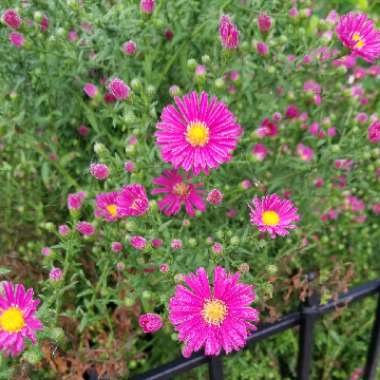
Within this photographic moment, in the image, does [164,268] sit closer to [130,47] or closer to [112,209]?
[112,209]

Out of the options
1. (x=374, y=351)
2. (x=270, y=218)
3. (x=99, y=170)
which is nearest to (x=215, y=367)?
(x=270, y=218)

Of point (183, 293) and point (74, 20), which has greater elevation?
point (74, 20)

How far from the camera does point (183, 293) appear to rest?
0.77 m

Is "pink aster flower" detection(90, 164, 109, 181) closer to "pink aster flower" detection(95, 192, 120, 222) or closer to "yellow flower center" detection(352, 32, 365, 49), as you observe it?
"pink aster flower" detection(95, 192, 120, 222)

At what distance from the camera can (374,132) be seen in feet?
3.40

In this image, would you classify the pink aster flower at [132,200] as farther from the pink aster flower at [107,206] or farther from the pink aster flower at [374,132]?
the pink aster flower at [374,132]

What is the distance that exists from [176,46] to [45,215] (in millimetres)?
564

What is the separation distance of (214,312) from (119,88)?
44 centimetres

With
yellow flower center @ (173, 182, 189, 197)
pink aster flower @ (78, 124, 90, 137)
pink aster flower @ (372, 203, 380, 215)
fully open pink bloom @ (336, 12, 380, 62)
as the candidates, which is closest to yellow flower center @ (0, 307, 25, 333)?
yellow flower center @ (173, 182, 189, 197)

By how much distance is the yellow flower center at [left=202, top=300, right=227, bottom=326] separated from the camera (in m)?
0.77

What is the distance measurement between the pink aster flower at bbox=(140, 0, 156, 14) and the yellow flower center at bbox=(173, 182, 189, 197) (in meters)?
0.36

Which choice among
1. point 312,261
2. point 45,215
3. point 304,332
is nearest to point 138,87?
point 45,215

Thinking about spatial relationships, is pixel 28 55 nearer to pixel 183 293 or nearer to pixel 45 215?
pixel 45 215

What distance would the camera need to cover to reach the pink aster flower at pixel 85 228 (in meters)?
0.94
